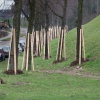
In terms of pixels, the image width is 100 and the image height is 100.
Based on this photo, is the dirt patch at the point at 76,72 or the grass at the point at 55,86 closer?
the grass at the point at 55,86

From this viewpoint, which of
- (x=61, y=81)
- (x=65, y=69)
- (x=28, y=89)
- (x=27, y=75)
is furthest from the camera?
(x=65, y=69)

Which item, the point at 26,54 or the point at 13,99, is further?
the point at 26,54

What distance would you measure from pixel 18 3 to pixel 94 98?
912cm

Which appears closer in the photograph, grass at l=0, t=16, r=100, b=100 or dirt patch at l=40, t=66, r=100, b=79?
grass at l=0, t=16, r=100, b=100

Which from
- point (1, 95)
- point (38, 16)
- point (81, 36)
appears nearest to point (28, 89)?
point (1, 95)

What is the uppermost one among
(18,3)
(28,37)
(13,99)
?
(18,3)

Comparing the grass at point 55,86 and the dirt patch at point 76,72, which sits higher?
the dirt patch at point 76,72

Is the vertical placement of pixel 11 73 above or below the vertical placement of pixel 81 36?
below

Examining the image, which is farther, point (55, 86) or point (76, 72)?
point (76, 72)

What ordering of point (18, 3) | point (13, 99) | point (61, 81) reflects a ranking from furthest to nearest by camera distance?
point (18, 3), point (61, 81), point (13, 99)

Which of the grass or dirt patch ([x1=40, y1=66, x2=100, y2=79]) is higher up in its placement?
dirt patch ([x1=40, y1=66, x2=100, y2=79])

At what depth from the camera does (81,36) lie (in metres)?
23.0

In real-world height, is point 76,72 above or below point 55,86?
above

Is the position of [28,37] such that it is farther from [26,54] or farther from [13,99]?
[13,99]
